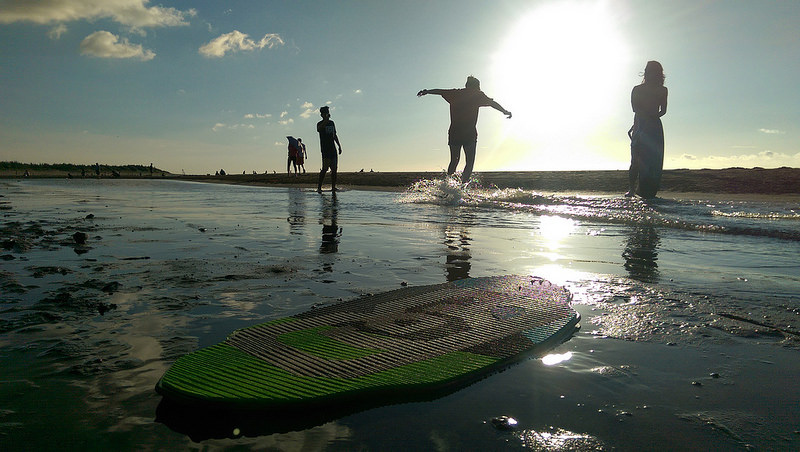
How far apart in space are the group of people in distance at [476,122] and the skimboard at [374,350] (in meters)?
7.73

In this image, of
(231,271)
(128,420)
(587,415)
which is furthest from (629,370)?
(231,271)

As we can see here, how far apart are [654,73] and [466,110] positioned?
154 inches

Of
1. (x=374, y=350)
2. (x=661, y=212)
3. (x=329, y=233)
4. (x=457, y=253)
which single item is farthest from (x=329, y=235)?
(x=661, y=212)

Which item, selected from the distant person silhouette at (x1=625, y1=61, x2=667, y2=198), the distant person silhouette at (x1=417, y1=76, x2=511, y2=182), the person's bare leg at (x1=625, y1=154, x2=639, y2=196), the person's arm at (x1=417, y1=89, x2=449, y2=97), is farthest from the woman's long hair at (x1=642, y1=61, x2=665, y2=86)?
the person's arm at (x1=417, y1=89, x2=449, y2=97)

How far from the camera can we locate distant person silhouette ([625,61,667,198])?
8766mm

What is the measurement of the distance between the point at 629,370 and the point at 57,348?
212 centimetres

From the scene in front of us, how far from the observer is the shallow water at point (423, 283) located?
128 cm

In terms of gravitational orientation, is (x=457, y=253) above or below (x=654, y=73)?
below

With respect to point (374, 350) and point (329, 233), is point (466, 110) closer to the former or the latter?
point (329, 233)

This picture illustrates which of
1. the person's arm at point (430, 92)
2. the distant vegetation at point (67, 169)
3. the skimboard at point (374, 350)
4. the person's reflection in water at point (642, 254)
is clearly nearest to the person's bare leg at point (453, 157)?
the person's arm at point (430, 92)

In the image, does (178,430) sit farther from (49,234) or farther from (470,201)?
(470,201)

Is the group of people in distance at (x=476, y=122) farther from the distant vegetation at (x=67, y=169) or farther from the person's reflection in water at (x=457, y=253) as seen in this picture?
the distant vegetation at (x=67, y=169)

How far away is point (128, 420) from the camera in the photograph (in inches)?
52.0

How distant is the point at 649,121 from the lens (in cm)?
896
